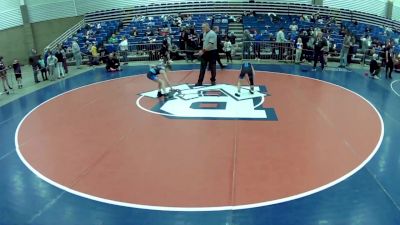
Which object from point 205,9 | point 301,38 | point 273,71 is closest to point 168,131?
point 273,71

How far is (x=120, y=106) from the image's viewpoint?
497 inches

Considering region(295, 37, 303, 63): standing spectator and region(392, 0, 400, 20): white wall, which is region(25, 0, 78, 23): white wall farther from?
region(392, 0, 400, 20): white wall

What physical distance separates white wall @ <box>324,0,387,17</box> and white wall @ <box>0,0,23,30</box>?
22933 mm

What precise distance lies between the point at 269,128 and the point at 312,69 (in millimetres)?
9040

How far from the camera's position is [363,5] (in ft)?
92.7

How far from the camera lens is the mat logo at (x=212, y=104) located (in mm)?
11359

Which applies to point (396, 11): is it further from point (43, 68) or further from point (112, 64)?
point (43, 68)

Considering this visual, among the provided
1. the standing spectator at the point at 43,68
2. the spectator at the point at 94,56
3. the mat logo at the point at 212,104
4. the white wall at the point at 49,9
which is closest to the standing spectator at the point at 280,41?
the mat logo at the point at 212,104

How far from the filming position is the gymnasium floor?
6480 millimetres

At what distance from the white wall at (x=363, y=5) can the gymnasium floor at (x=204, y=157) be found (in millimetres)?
16042

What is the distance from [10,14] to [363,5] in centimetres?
2613

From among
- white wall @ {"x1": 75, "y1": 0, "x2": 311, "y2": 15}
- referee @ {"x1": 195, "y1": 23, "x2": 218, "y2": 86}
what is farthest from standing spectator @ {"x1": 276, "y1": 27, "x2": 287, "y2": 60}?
white wall @ {"x1": 75, "y1": 0, "x2": 311, "y2": 15}

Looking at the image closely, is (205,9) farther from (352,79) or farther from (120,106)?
(120,106)

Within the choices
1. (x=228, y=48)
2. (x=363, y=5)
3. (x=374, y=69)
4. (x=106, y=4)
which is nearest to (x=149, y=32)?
(x=228, y=48)
